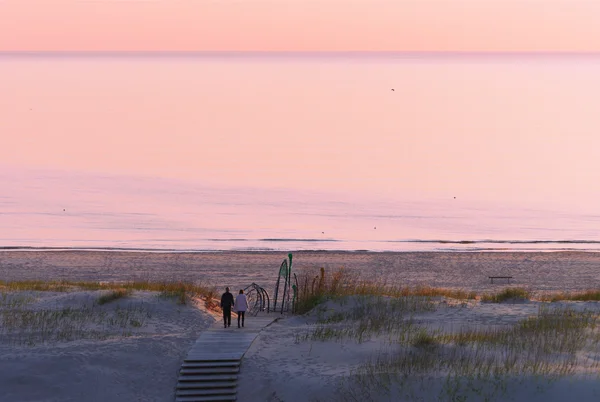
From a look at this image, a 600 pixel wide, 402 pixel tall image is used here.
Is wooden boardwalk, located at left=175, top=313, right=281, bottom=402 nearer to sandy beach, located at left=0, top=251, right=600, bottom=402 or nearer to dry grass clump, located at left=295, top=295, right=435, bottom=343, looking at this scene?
sandy beach, located at left=0, top=251, right=600, bottom=402

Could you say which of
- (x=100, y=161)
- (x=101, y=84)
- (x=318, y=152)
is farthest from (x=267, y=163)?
(x=101, y=84)

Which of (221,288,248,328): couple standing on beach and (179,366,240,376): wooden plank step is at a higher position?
(221,288,248,328): couple standing on beach

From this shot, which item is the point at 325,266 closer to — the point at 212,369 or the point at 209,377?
the point at 212,369

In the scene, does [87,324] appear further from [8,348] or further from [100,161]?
[100,161]

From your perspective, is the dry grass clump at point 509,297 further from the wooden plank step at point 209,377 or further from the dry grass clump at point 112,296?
the wooden plank step at point 209,377

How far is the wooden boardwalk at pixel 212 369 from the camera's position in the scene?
18.8 metres

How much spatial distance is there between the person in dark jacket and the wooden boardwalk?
1116 mm

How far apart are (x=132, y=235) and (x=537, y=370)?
36406 mm

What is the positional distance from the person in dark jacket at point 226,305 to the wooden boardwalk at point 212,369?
3.66 ft

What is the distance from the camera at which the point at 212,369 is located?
762 inches

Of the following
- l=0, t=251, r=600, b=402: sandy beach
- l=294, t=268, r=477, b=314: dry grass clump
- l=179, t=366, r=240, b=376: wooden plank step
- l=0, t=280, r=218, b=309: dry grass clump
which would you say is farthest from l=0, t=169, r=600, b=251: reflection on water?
l=179, t=366, r=240, b=376: wooden plank step

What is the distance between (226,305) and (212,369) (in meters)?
3.39

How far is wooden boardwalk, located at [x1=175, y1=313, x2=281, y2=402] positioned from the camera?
18.8 metres

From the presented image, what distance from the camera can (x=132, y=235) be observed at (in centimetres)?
5181
